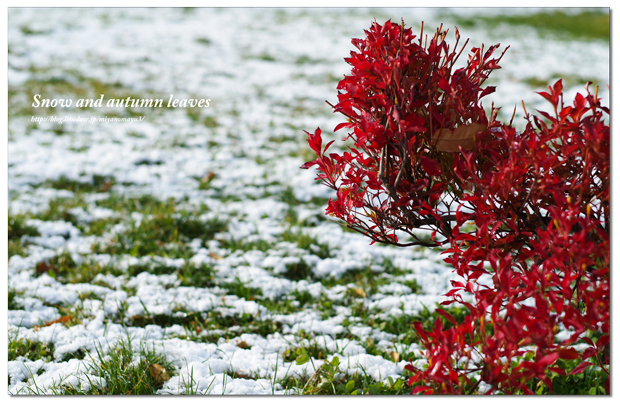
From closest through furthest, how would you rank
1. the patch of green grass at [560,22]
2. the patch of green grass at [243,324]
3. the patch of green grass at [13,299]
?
the patch of green grass at [243,324] < the patch of green grass at [13,299] < the patch of green grass at [560,22]

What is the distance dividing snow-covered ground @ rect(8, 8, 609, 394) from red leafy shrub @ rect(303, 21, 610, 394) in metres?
0.89

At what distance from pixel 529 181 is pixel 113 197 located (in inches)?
167

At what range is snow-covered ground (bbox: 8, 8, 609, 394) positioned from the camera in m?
2.43

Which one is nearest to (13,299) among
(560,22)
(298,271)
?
(298,271)

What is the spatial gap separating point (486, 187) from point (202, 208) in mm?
3498

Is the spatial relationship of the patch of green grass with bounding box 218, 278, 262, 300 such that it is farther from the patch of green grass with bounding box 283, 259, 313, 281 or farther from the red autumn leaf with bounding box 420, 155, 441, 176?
the red autumn leaf with bounding box 420, 155, 441, 176

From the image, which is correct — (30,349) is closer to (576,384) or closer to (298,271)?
(298,271)

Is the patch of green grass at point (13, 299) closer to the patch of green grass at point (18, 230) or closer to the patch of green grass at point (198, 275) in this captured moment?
the patch of green grass at point (18, 230)

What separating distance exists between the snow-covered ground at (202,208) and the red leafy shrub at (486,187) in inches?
34.9

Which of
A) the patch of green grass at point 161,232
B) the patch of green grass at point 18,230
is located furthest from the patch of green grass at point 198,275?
the patch of green grass at point 18,230

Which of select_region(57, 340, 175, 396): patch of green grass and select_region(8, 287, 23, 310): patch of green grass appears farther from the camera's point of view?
select_region(8, 287, 23, 310): patch of green grass

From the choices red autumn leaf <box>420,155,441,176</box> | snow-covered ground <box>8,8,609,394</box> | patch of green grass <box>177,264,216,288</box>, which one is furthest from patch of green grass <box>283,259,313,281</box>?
red autumn leaf <box>420,155,441,176</box>

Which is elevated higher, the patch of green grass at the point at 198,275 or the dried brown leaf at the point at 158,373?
the patch of green grass at the point at 198,275

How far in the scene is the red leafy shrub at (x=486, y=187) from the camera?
4.24ft
